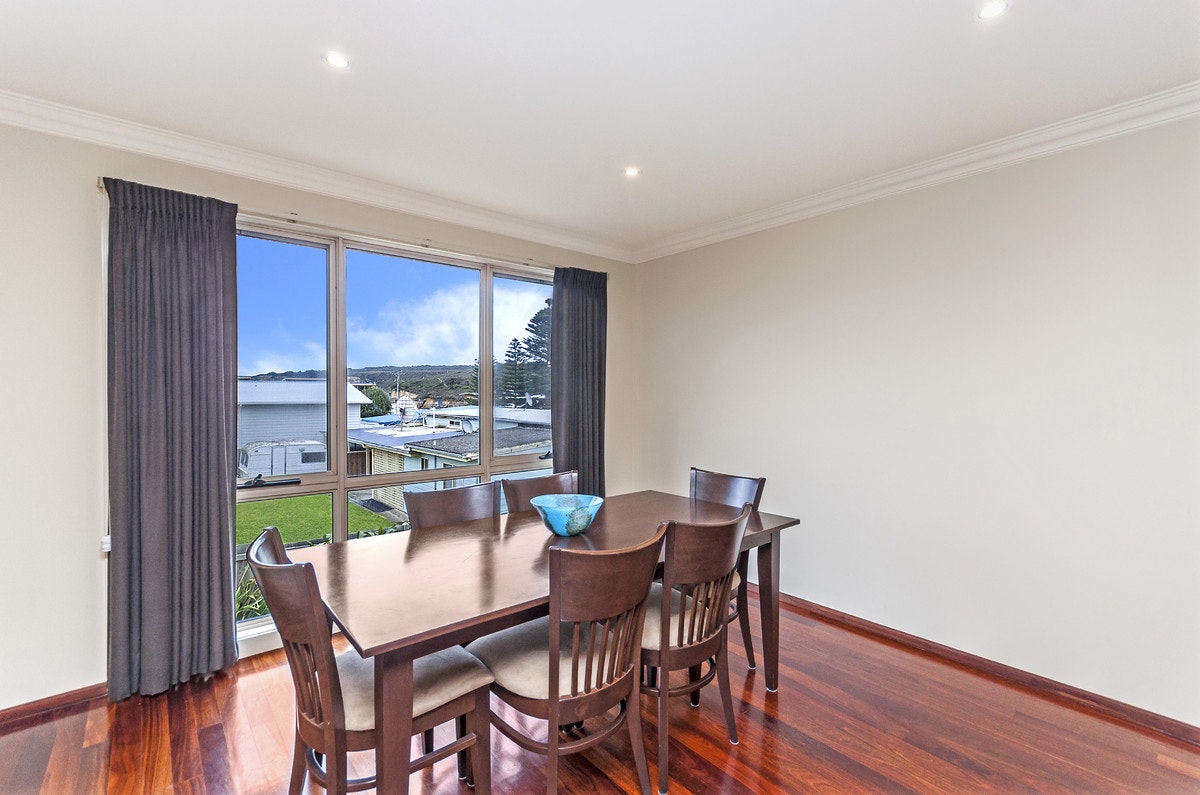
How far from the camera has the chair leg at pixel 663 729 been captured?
189 cm

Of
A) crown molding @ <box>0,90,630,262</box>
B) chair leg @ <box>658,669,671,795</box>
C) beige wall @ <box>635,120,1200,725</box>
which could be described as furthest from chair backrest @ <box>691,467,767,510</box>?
crown molding @ <box>0,90,630,262</box>

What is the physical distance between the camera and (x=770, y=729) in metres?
2.26

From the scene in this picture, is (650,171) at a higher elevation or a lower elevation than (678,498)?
higher

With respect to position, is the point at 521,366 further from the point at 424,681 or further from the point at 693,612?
the point at 424,681

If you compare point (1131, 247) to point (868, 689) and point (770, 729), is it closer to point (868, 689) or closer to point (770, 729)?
point (868, 689)

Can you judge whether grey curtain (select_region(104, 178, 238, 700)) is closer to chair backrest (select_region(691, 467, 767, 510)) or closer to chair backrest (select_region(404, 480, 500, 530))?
chair backrest (select_region(404, 480, 500, 530))

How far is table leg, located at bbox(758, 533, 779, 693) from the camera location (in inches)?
98.1

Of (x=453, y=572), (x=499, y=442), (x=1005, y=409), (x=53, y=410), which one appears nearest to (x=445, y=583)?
(x=453, y=572)

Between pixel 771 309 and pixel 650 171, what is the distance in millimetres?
1336

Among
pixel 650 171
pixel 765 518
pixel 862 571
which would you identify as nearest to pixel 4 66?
pixel 650 171

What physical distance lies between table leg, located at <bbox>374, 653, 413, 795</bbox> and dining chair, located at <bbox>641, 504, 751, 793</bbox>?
2.77 ft

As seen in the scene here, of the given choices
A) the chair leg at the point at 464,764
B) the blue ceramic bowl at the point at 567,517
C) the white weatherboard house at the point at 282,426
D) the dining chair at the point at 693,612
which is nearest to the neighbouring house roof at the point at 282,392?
the white weatherboard house at the point at 282,426

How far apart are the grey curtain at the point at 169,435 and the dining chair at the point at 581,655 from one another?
164cm

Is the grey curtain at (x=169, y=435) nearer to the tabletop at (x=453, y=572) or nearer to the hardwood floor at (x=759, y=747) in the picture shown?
the hardwood floor at (x=759, y=747)
